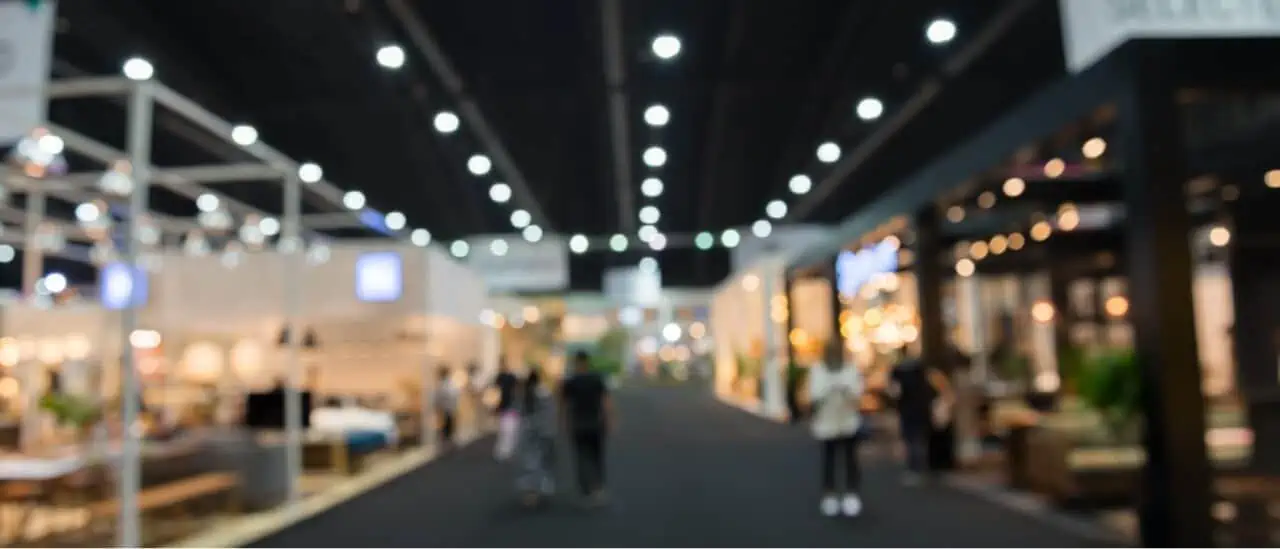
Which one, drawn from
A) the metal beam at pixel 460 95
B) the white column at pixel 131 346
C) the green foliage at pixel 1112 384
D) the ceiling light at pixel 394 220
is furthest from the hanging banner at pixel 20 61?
the ceiling light at pixel 394 220

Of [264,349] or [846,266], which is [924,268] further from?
[264,349]

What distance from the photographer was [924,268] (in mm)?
9672

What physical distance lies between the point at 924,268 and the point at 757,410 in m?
11.1

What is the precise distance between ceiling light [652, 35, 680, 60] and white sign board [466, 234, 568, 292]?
9615 mm

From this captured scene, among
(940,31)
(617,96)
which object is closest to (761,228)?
(617,96)

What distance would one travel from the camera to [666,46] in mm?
9375

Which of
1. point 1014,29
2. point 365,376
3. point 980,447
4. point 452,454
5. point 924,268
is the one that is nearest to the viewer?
point 1014,29

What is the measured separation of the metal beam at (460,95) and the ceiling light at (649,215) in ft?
8.68

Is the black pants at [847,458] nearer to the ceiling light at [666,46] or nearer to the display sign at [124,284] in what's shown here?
the ceiling light at [666,46]

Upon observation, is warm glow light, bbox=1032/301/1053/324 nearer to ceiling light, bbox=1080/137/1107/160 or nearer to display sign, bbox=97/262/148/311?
ceiling light, bbox=1080/137/1107/160

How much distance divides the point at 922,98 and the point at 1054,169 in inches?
83.2

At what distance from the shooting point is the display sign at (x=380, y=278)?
42.8 ft

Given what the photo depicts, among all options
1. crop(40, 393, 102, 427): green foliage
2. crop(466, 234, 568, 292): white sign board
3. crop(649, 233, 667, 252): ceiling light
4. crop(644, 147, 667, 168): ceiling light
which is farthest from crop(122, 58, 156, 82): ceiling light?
crop(649, 233, 667, 252): ceiling light

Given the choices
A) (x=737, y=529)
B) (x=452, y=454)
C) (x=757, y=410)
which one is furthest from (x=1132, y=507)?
(x=757, y=410)
